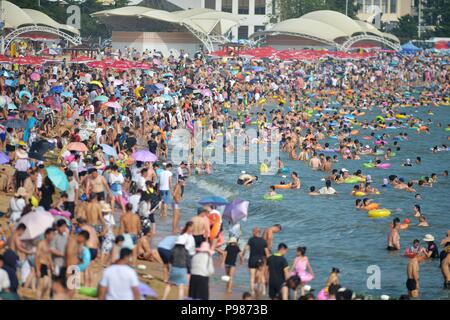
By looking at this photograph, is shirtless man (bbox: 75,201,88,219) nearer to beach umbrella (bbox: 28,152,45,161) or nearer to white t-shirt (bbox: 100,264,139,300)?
white t-shirt (bbox: 100,264,139,300)

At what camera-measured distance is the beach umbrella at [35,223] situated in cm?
1472

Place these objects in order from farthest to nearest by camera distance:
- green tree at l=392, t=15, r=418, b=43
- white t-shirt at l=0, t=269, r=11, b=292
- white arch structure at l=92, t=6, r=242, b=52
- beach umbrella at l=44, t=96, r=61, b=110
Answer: green tree at l=392, t=15, r=418, b=43, white arch structure at l=92, t=6, r=242, b=52, beach umbrella at l=44, t=96, r=61, b=110, white t-shirt at l=0, t=269, r=11, b=292

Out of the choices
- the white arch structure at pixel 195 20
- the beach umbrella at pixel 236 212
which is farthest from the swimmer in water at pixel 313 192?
the white arch structure at pixel 195 20

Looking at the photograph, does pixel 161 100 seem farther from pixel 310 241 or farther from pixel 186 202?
pixel 310 241

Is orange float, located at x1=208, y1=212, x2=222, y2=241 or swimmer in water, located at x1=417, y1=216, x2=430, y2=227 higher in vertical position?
orange float, located at x1=208, y1=212, x2=222, y2=241

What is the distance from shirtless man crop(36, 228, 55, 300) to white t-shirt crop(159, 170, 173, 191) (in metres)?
7.79

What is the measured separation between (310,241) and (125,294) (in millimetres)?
12385

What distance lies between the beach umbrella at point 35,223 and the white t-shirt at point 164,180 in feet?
24.7

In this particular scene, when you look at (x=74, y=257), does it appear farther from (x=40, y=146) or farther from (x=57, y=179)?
(x=40, y=146)

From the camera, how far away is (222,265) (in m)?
19.4

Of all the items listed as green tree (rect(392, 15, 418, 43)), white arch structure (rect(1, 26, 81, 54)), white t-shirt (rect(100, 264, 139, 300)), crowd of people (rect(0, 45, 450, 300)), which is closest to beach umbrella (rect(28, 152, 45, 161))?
crowd of people (rect(0, 45, 450, 300))

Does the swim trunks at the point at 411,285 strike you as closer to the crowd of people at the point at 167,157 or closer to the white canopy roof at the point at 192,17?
the crowd of people at the point at 167,157

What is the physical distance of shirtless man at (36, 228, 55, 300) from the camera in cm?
1452

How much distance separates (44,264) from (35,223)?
608mm
